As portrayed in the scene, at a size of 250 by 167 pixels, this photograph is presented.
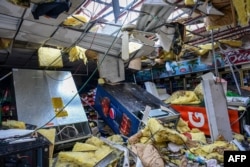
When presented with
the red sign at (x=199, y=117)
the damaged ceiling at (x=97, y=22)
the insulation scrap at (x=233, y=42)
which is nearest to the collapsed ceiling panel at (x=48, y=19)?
the damaged ceiling at (x=97, y=22)

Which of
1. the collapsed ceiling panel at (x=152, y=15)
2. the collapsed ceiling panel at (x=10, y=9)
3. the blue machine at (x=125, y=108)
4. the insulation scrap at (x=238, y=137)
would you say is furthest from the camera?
the insulation scrap at (x=238, y=137)

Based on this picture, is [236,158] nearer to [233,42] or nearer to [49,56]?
[233,42]

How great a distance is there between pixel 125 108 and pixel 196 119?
183 centimetres

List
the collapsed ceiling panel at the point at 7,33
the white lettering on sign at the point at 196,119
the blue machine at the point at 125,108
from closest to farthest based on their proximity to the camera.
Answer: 1. the collapsed ceiling panel at the point at 7,33
2. the blue machine at the point at 125,108
3. the white lettering on sign at the point at 196,119

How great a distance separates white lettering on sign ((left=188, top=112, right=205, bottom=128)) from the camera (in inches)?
175

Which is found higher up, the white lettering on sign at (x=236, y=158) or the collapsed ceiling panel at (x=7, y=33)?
the collapsed ceiling panel at (x=7, y=33)

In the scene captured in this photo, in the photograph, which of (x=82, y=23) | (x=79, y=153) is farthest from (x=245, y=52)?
(x=79, y=153)

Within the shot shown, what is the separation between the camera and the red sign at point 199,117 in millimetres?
4215

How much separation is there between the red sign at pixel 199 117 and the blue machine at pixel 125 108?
0.74 metres

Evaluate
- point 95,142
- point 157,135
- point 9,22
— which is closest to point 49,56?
point 9,22

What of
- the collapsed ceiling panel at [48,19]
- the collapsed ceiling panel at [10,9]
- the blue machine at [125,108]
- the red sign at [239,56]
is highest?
the collapsed ceiling panel at [10,9]

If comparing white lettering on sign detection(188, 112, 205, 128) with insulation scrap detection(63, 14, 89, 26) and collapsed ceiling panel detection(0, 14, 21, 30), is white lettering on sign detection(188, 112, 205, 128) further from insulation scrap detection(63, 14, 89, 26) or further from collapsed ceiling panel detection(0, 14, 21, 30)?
collapsed ceiling panel detection(0, 14, 21, 30)

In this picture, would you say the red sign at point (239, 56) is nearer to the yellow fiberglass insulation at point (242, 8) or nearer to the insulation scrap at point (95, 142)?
the yellow fiberglass insulation at point (242, 8)

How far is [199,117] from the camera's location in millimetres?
4516
